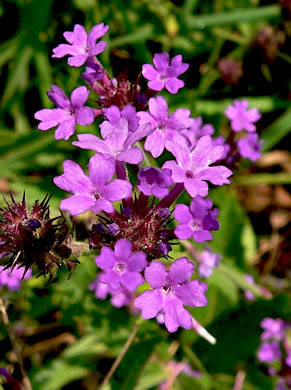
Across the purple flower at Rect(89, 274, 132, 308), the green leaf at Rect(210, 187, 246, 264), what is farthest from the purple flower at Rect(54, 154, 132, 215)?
the green leaf at Rect(210, 187, 246, 264)

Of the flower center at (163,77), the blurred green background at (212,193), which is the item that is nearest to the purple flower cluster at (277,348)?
the blurred green background at (212,193)

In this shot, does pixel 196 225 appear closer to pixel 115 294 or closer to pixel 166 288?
pixel 166 288

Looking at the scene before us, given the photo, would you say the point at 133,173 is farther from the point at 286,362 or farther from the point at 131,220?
the point at 286,362

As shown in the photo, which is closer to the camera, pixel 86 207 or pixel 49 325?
pixel 86 207

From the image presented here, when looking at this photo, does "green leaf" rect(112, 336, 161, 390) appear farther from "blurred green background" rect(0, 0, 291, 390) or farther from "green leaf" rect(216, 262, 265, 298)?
"green leaf" rect(216, 262, 265, 298)

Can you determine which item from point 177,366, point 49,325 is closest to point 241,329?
point 177,366
